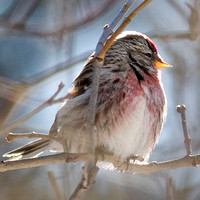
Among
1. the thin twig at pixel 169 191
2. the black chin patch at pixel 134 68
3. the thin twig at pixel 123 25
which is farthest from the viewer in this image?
the black chin patch at pixel 134 68

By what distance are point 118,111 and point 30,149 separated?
92cm

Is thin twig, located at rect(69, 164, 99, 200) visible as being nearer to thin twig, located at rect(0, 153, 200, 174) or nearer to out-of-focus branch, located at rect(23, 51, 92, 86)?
thin twig, located at rect(0, 153, 200, 174)

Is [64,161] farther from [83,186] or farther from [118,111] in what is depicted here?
[118,111]

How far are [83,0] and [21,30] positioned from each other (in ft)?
2.45

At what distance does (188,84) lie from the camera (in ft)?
18.3

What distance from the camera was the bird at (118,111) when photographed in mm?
3727

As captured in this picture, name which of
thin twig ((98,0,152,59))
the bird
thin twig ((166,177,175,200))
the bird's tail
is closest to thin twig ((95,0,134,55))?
thin twig ((98,0,152,59))

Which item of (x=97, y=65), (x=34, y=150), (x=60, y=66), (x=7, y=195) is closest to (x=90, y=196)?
(x=7, y=195)

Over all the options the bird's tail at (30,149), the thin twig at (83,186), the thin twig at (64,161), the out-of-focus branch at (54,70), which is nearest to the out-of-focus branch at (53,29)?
the out-of-focus branch at (54,70)

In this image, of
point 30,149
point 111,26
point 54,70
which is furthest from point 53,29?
point 111,26

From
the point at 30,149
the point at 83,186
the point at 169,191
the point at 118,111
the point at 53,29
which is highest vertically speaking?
the point at 53,29

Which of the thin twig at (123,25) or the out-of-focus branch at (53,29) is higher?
the thin twig at (123,25)

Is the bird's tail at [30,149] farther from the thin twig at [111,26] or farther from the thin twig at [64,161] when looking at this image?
the thin twig at [111,26]

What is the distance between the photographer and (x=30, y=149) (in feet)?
13.5
